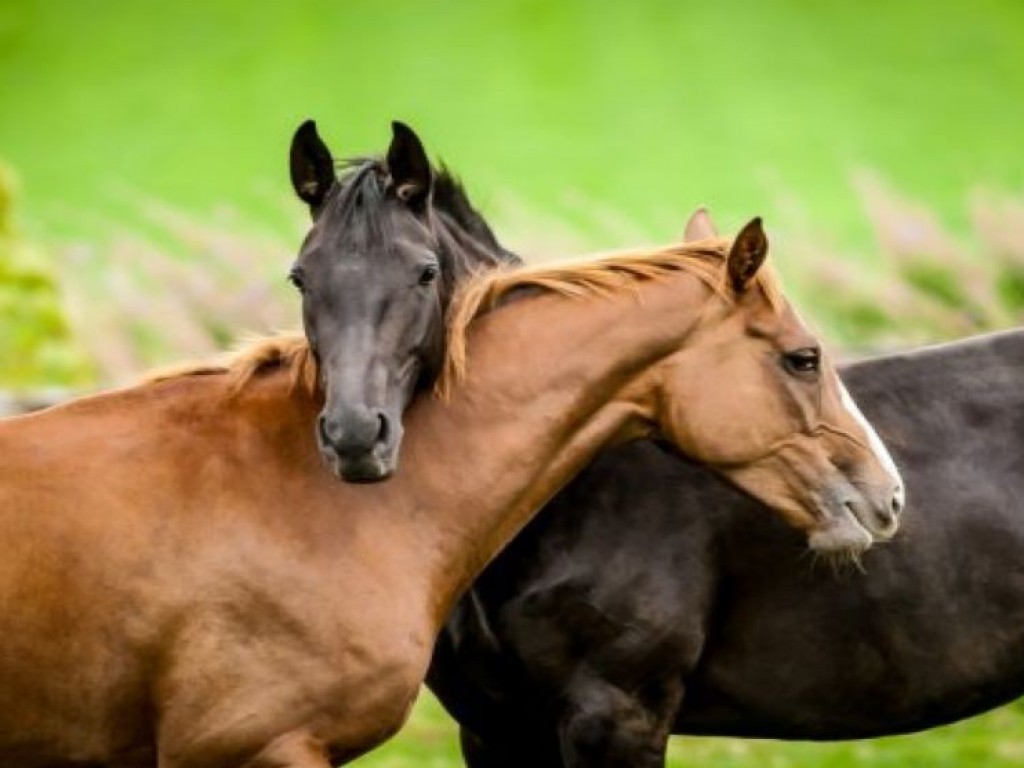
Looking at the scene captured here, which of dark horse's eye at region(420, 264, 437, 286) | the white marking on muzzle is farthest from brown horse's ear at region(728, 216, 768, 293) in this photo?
dark horse's eye at region(420, 264, 437, 286)

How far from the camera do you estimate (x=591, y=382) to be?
217 inches

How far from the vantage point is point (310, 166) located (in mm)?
5371

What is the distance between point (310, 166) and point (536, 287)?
0.65 metres

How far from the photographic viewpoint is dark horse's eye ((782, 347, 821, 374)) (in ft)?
18.2

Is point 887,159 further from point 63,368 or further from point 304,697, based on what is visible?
point 304,697

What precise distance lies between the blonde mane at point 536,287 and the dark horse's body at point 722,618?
61 centimetres

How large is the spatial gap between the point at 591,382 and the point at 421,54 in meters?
18.0

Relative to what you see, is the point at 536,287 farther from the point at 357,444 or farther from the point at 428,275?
the point at 357,444

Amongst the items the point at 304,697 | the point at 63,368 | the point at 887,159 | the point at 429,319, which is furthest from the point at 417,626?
the point at 887,159

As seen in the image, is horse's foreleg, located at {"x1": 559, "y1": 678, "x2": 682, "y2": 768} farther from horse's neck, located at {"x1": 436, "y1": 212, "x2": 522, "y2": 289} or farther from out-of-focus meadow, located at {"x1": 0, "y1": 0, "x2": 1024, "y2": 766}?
out-of-focus meadow, located at {"x1": 0, "y1": 0, "x2": 1024, "y2": 766}

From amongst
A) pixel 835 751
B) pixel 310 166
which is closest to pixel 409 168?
pixel 310 166

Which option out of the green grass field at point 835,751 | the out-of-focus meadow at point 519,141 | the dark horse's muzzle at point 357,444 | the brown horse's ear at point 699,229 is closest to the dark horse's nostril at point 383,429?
the dark horse's muzzle at point 357,444

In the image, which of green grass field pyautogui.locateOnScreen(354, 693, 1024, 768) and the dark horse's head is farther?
green grass field pyautogui.locateOnScreen(354, 693, 1024, 768)

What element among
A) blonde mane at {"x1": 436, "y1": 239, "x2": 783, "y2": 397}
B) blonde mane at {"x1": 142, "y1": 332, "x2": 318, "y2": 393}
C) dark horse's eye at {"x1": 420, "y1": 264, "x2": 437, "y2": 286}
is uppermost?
dark horse's eye at {"x1": 420, "y1": 264, "x2": 437, "y2": 286}
